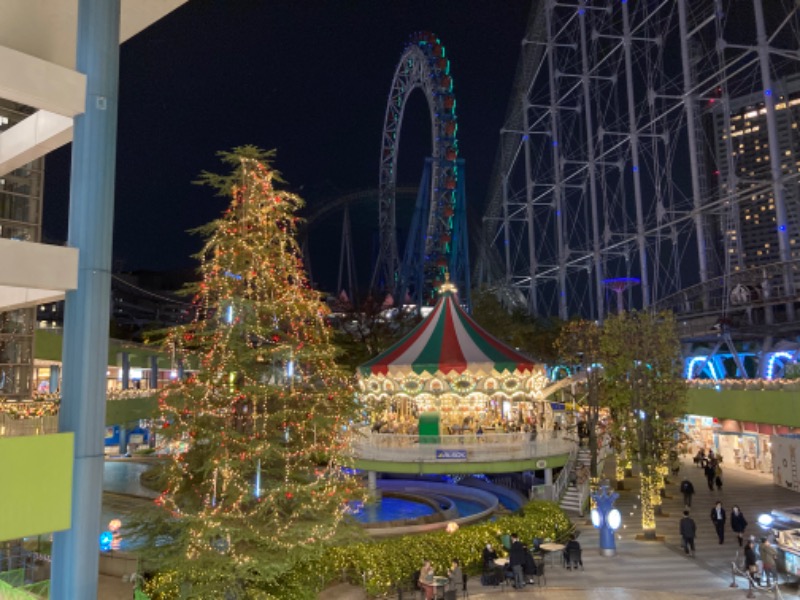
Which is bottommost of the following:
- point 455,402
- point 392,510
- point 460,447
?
point 392,510

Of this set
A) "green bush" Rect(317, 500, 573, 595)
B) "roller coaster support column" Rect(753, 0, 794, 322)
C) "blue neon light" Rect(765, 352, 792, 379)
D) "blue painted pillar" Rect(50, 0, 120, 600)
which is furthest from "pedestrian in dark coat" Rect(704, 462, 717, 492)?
"blue painted pillar" Rect(50, 0, 120, 600)

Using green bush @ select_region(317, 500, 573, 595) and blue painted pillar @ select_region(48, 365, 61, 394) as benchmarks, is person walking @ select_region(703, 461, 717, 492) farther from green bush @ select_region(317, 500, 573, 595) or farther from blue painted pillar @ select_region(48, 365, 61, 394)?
blue painted pillar @ select_region(48, 365, 61, 394)

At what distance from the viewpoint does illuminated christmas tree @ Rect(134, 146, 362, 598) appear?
368 inches

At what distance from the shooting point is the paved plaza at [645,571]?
1182 centimetres

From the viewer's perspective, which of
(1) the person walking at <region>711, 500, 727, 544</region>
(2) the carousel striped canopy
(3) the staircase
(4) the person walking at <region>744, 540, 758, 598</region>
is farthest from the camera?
(2) the carousel striped canopy

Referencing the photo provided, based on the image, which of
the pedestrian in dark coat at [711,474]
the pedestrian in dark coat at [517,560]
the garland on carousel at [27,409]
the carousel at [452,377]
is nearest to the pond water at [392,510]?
the carousel at [452,377]

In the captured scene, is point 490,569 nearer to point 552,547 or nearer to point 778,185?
point 552,547

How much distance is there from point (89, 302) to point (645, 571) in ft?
39.0

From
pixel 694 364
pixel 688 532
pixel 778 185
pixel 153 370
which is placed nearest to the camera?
pixel 688 532

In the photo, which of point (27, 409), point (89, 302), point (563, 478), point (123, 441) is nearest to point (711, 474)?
point (563, 478)

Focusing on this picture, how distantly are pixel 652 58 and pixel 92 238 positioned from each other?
43.8 m

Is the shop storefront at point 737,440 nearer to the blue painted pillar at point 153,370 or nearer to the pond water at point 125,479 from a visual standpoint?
the pond water at point 125,479

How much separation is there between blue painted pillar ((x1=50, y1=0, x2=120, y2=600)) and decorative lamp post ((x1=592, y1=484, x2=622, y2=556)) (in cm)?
1132

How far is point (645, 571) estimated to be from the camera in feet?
43.7
